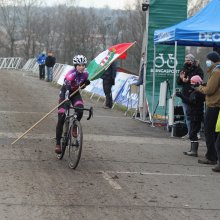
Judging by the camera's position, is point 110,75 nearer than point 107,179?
No

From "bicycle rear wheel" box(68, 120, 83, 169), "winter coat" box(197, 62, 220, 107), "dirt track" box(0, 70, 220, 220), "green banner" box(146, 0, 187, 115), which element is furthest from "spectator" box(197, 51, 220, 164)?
"green banner" box(146, 0, 187, 115)

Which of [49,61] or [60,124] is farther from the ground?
[49,61]

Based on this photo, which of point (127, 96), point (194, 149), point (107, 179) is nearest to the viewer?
point (107, 179)

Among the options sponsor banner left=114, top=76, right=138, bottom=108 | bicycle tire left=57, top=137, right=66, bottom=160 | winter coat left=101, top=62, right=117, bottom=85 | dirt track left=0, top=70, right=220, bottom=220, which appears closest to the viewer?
dirt track left=0, top=70, right=220, bottom=220

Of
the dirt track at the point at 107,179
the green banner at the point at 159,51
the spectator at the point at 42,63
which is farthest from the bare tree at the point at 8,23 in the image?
the dirt track at the point at 107,179

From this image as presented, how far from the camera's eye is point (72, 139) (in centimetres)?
823

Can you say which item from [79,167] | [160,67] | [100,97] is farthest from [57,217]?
[100,97]

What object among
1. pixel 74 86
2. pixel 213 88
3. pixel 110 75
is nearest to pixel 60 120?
pixel 74 86

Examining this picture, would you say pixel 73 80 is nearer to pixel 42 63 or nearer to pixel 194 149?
pixel 194 149

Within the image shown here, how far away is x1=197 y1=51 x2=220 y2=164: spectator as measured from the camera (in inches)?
350

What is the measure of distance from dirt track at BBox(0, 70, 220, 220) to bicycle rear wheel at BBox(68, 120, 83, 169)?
15 cm

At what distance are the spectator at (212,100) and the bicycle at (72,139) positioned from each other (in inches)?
85.3

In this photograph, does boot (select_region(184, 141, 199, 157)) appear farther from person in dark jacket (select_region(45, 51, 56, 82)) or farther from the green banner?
person in dark jacket (select_region(45, 51, 56, 82))

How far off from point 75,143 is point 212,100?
261 cm
